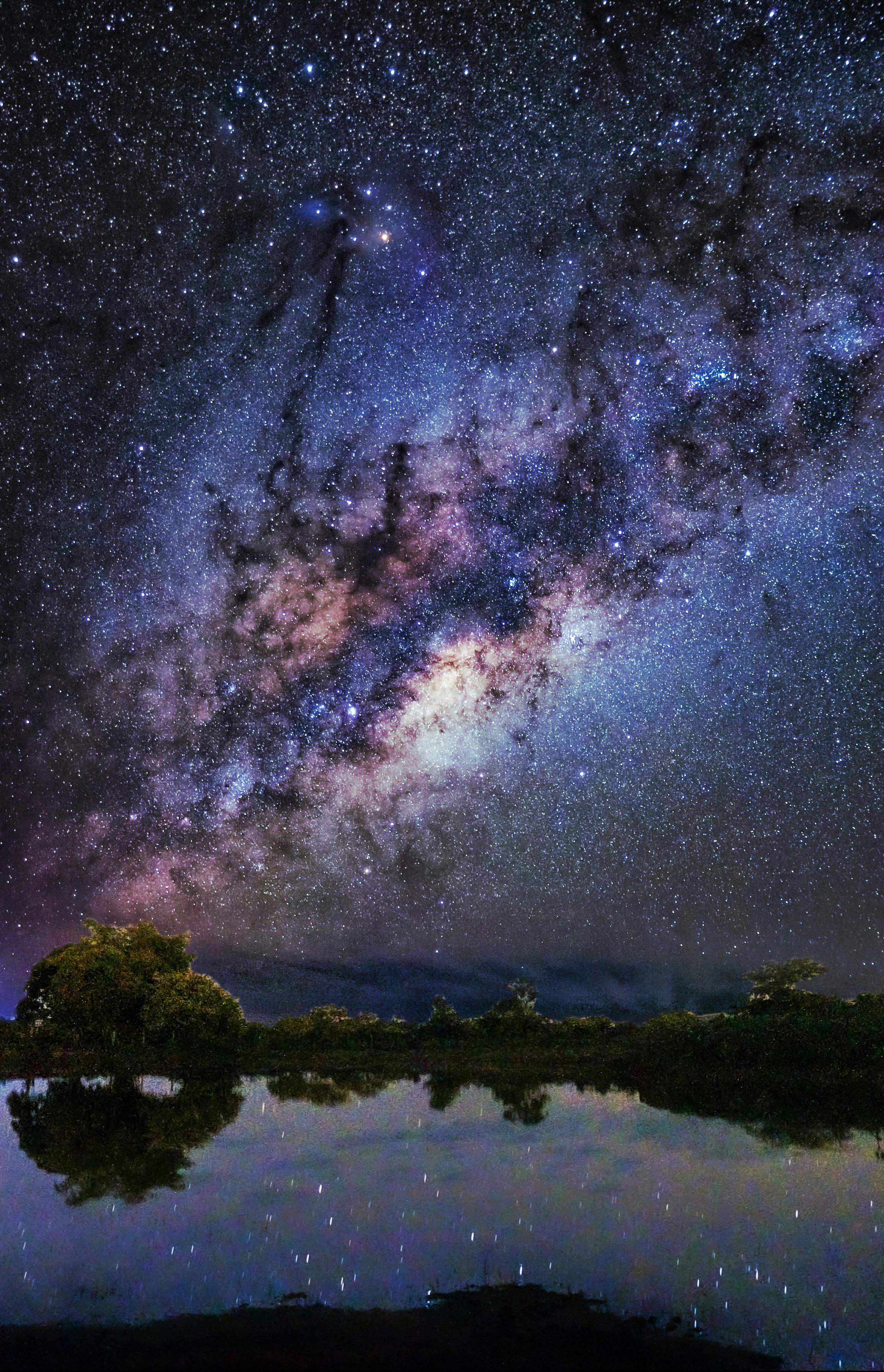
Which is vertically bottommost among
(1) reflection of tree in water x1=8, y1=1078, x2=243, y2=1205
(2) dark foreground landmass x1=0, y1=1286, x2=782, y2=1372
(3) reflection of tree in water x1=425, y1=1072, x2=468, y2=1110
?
(3) reflection of tree in water x1=425, y1=1072, x2=468, y2=1110

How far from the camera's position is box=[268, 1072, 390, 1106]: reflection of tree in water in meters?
26.9

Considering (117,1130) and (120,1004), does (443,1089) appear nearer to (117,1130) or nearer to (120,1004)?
(117,1130)

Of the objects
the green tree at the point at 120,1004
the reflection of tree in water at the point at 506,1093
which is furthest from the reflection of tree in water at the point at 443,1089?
the green tree at the point at 120,1004

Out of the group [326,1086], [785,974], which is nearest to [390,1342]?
[326,1086]

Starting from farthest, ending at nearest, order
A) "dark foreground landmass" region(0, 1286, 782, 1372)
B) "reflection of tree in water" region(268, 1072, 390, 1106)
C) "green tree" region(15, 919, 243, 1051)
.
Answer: "green tree" region(15, 919, 243, 1051) < "reflection of tree in water" region(268, 1072, 390, 1106) < "dark foreground landmass" region(0, 1286, 782, 1372)

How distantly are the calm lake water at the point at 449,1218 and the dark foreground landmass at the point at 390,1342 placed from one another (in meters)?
0.47

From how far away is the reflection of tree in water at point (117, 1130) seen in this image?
54.1 ft

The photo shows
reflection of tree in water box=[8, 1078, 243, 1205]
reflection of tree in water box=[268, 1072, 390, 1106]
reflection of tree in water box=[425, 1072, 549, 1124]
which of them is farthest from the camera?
reflection of tree in water box=[268, 1072, 390, 1106]

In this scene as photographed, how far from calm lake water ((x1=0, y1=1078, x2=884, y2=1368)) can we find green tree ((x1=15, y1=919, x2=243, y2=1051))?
13.0 meters

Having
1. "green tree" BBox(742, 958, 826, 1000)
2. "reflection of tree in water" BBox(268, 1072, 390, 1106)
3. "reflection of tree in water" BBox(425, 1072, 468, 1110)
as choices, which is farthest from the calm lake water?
"green tree" BBox(742, 958, 826, 1000)

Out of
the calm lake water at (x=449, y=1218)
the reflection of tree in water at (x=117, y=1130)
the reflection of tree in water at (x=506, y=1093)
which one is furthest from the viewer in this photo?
the reflection of tree in water at (x=506, y=1093)

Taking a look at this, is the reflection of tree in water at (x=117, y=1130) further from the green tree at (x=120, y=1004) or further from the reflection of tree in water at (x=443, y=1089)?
the reflection of tree in water at (x=443, y=1089)

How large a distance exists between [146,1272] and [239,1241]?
72.1 inches

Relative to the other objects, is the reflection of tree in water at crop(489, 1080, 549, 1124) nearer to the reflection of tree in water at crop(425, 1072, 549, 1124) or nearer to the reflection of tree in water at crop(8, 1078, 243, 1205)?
the reflection of tree in water at crop(425, 1072, 549, 1124)
